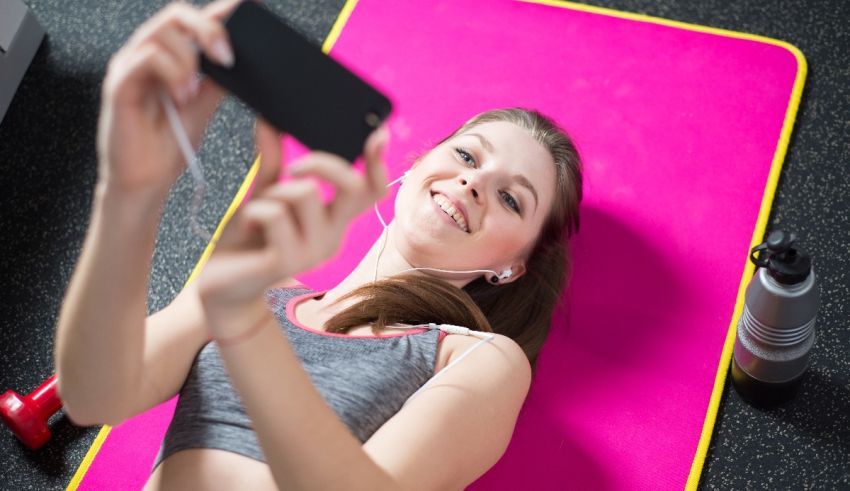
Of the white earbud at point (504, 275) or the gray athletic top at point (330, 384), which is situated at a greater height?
the gray athletic top at point (330, 384)

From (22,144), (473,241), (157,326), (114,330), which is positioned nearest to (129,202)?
(114,330)

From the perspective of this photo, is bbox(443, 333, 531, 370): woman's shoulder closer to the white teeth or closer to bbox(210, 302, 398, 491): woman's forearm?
the white teeth

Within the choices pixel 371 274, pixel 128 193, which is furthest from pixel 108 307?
pixel 371 274

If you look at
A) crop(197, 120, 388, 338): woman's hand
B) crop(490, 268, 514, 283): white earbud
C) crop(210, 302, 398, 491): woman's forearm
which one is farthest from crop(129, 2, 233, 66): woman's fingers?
crop(490, 268, 514, 283): white earbud

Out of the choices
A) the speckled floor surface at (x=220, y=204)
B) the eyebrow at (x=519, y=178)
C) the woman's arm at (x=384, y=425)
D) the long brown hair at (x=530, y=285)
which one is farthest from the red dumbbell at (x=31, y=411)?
the eyebrow at (x=519, y=178)

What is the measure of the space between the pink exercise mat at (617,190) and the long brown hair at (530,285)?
0.11 meters

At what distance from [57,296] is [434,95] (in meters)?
0.83

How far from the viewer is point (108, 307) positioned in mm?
928

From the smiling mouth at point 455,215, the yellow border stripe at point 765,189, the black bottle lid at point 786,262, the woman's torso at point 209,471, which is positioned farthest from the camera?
the yellow border stripe at point 765,189

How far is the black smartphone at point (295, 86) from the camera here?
833 mm

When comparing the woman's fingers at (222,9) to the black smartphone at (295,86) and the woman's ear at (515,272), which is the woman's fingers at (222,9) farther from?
the woman's ear at (515,272)

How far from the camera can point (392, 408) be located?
3.96 feet

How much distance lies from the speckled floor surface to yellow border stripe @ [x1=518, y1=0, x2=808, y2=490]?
0.12ft

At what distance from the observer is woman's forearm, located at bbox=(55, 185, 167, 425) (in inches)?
34.0
